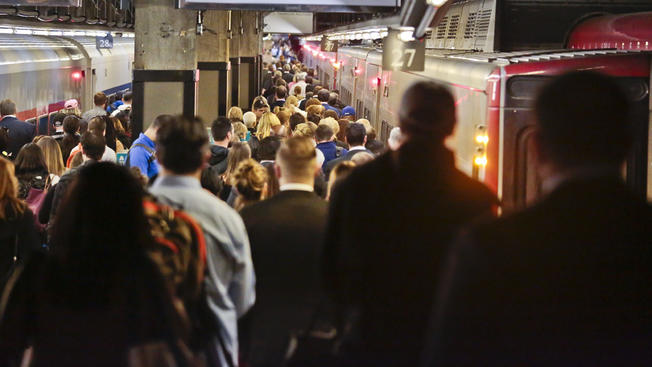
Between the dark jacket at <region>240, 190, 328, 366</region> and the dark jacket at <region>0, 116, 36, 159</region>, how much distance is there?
319 inches

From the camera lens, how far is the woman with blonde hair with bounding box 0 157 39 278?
461 cm

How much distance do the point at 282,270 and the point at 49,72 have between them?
17.0 meters

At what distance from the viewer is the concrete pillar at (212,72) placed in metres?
17.8

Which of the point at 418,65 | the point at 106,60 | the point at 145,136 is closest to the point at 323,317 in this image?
the point at 145,136

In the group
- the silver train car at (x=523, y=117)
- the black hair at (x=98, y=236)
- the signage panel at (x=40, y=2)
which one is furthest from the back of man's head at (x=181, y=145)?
the signage panel at (x=40, y=2)

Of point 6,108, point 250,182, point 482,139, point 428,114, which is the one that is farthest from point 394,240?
point 6,108

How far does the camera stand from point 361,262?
120 inches

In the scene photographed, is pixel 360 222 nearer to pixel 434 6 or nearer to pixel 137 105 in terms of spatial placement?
pixel 434 6

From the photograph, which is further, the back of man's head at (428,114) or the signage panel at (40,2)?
the signage panel at (40,2)

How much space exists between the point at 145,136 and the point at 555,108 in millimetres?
5647

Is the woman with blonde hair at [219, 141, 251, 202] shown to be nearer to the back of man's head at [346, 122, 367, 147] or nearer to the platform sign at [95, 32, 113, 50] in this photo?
the back of man's head at [346, 122, 367, 147]

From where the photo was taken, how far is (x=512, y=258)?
225 cm

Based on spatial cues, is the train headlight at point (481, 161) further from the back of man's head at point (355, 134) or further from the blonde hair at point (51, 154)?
the blonde hair at point (51, 154)

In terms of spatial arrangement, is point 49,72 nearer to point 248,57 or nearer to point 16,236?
point 248,57
